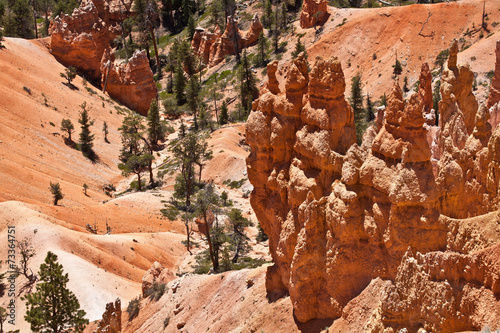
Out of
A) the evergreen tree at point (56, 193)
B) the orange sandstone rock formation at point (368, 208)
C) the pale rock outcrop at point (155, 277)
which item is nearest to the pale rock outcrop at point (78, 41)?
the evergreen tree at point (56, 193)

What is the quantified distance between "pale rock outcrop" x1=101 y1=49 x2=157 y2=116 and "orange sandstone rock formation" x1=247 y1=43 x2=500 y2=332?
7059cm

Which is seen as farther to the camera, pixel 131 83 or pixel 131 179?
pixel 131 83

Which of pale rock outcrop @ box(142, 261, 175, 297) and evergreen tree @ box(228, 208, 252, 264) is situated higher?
pale rock outcrop @ box(142, 261, 175, 297)

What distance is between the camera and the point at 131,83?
92.1 metres

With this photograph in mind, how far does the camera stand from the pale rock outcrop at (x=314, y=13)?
9394 centimetres

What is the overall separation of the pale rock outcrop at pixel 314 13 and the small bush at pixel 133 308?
2816 inches

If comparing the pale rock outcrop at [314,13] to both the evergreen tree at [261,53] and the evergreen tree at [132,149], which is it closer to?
the evergreen tree at [261,53]

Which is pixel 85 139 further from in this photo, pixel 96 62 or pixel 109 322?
pixel 109 322

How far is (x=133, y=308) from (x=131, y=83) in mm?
64664

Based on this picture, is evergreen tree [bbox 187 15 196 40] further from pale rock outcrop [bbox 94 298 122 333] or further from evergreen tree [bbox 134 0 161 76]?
pale rock outcrop [bbox 94 298 122 333]

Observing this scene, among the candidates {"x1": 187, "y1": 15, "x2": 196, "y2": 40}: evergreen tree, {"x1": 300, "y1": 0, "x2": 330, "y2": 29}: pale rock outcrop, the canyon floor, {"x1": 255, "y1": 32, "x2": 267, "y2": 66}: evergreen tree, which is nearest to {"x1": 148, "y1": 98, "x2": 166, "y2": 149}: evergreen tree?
the canyon floor

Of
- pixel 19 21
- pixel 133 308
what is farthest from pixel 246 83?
pixel 133 308

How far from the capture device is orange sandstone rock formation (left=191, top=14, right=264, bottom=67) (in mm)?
102062

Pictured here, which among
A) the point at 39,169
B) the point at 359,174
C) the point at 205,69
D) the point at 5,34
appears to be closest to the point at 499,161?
the point at 359,174
